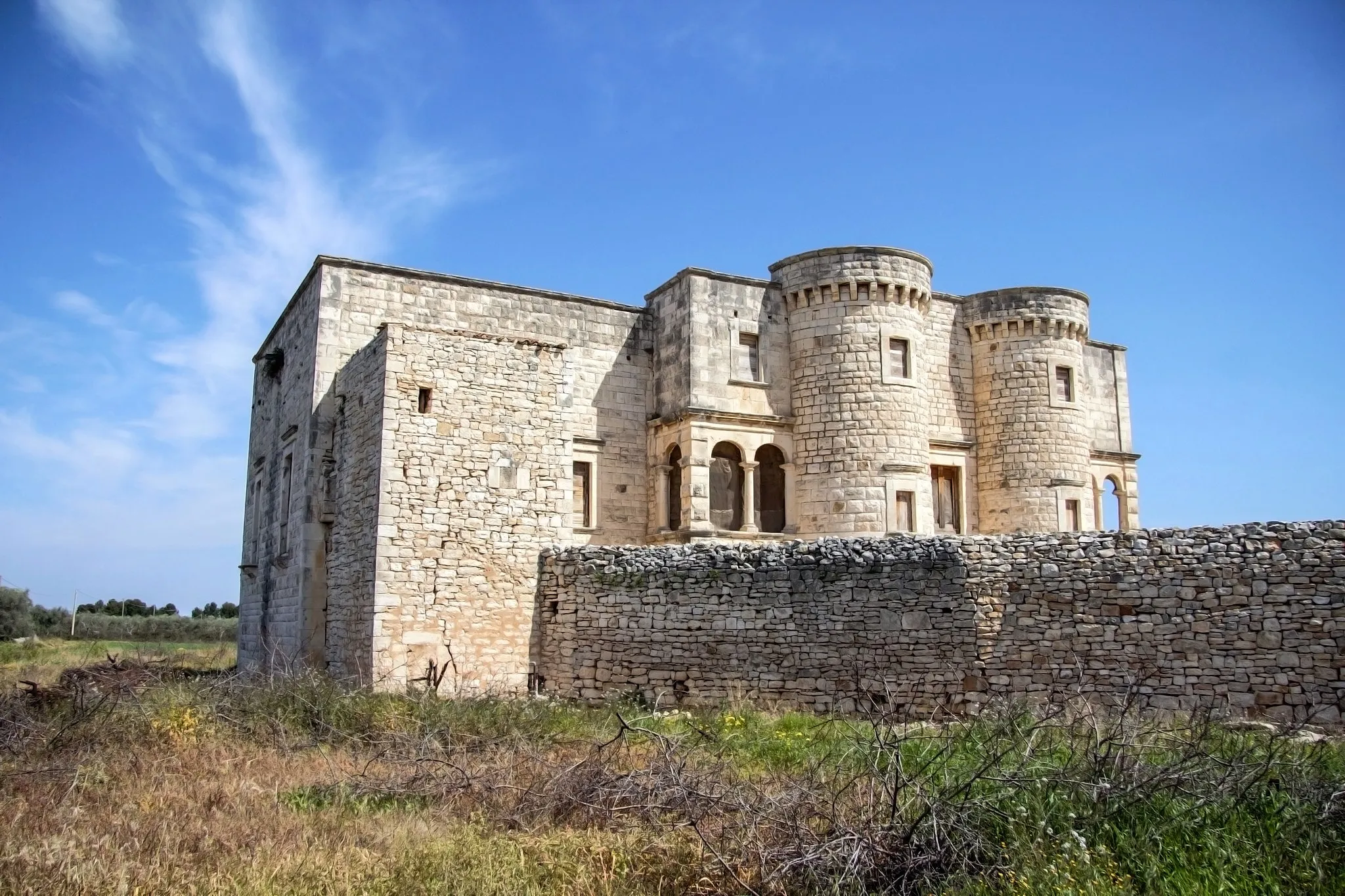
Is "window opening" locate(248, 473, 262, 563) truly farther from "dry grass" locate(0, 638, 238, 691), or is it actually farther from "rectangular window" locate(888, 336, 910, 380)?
"rectangular window" locate(888, 336, 910, 380)

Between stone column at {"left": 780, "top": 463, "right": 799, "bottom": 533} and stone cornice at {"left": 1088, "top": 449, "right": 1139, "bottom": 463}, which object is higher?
stone cornice at {"left": 1088, "top": 449, "right": 1139, "bottom": 463}

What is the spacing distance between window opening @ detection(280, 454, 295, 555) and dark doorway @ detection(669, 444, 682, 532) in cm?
747

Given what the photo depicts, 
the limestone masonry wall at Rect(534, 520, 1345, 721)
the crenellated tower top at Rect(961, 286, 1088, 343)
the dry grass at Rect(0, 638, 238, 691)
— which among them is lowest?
the dry grass at Rect(0, 638, 238, 691)

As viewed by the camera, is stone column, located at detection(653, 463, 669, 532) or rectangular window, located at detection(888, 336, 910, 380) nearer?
stone column, located at detection(653, 463, 669, 532)

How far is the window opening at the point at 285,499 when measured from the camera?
740 inches

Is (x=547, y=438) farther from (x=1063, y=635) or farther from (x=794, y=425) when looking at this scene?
(x=1063, y=635)

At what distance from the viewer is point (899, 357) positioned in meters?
21.1

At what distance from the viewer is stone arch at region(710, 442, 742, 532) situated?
2102 cm

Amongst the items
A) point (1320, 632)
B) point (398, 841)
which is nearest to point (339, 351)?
point (398, 841)

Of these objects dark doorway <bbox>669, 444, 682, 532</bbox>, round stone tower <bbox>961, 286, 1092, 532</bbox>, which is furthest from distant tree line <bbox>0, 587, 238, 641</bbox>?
round stone tower <bbox>961, 286, 1092, 532</bbox>

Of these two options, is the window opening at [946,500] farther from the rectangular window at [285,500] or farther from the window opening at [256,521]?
the window opening at [256,521]

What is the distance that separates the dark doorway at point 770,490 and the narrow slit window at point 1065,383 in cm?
681

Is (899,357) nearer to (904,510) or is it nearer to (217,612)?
(904,510)

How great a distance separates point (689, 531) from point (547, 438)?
4687 millimetres
